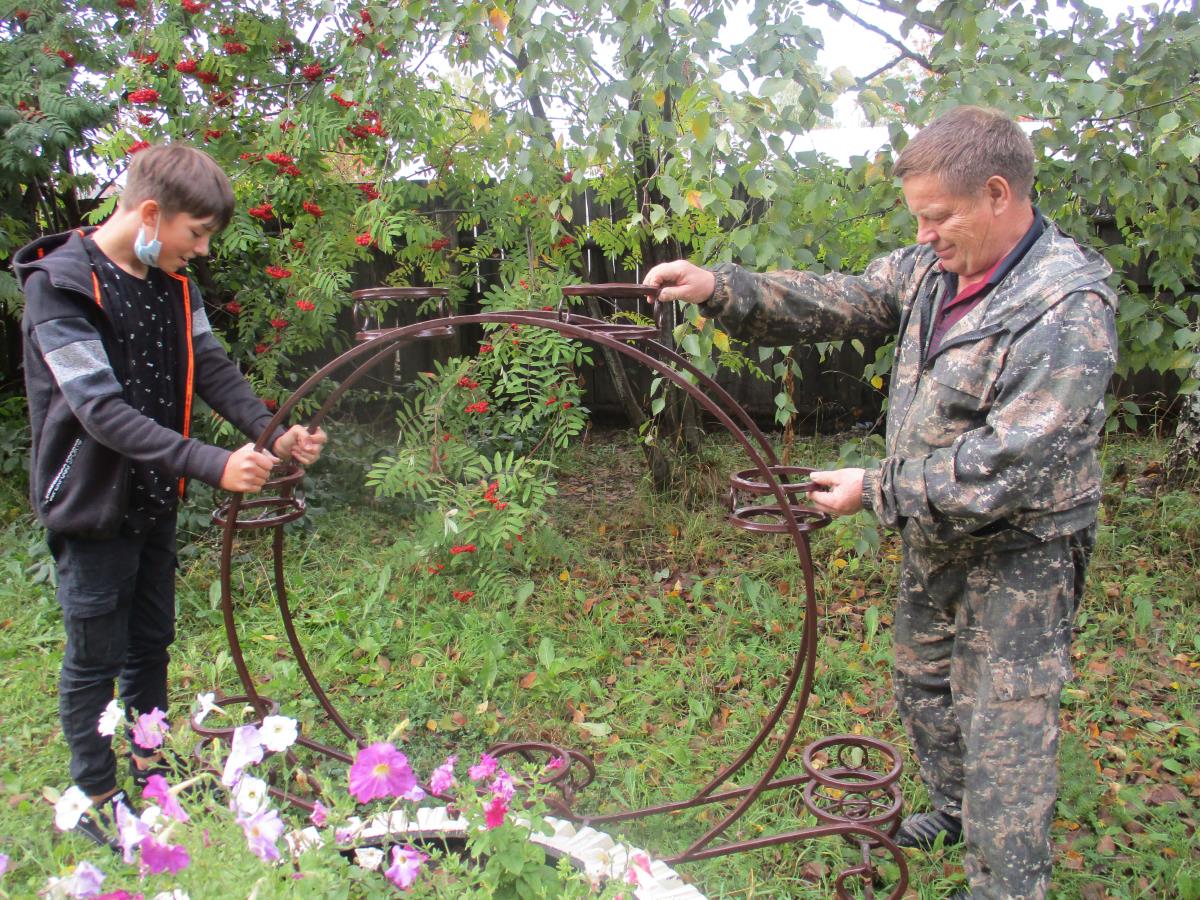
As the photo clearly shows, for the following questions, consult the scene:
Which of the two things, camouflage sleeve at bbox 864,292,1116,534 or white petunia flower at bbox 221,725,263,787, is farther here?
camouflage sleeve at bbox 864,292,1116,534

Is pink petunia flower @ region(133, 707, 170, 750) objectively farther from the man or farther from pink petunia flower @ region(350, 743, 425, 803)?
the man

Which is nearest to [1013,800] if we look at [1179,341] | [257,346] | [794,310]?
[794,310]

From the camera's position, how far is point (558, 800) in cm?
204

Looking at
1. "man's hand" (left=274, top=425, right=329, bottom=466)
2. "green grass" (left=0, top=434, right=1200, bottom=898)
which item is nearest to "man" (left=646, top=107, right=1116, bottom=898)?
"green grass" (left=0, top=434, right=1200, bottom=898)

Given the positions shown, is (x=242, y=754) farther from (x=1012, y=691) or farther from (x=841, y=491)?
(x=1012, y=691)

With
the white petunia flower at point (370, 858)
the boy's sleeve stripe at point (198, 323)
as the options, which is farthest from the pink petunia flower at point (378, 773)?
the boy's sleeve stripe at point (198, 323)

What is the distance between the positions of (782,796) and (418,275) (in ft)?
10.8

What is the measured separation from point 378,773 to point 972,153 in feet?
→ 5.17

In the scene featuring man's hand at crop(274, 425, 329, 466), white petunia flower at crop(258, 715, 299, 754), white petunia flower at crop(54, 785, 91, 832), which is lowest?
white petunia flower at crop(54, 785, 91, 832)

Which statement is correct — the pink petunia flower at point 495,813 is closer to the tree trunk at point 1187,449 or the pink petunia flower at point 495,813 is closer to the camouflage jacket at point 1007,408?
the camouflage jacket at point 1007,408

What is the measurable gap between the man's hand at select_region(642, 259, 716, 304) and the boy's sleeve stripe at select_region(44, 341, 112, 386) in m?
1.25

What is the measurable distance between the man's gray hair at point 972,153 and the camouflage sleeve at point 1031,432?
29cm

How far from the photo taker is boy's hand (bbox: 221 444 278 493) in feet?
6.33

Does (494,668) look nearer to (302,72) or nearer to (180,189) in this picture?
(180,189)
